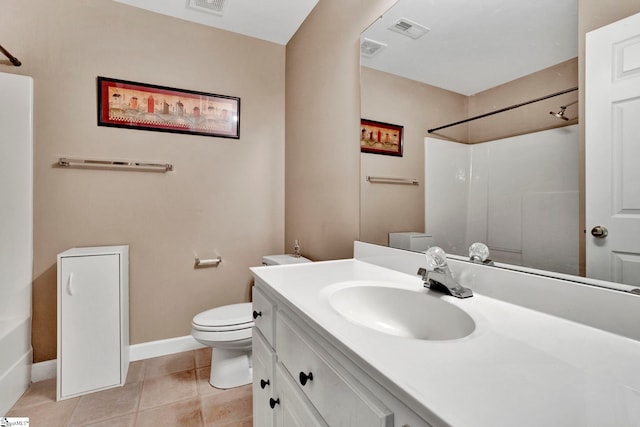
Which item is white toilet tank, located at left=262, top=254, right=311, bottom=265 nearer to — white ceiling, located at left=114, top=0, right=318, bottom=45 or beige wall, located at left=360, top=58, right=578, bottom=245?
beige wall, located at left=360, top=58, right=578, bottom=245

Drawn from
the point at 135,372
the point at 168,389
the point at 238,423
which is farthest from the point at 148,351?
the point at 238,423

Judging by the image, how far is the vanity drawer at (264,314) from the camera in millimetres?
1063

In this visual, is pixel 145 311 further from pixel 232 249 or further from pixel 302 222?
pixel 302 222

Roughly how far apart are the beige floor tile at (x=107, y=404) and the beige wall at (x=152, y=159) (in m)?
0.43

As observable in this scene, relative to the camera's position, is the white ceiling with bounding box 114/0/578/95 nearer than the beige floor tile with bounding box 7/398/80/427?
Yes

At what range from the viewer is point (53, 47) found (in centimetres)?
193

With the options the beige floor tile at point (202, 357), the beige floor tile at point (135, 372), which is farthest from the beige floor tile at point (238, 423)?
the beige floor tile at point (135, 372)

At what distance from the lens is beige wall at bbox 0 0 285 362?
1.92 m

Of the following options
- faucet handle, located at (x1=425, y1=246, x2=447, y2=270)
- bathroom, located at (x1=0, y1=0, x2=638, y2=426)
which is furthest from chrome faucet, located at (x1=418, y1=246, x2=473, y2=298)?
bathroom, located at (x1=0, y1=0, x2=638, y2=426)

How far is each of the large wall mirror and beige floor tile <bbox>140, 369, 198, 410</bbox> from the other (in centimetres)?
147

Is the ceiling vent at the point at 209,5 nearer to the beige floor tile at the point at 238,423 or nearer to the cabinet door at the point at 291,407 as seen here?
the cabinet door at the point at 291,407

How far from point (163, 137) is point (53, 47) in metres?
0.81

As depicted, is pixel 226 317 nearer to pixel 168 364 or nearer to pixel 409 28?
pixel 168 364

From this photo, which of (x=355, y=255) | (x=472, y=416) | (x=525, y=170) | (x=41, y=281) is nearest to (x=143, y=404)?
(x=41, y=281)
